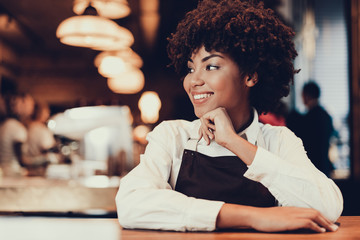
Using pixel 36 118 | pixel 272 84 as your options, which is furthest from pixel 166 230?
pixel 36 118

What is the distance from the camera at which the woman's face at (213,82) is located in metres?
1.41

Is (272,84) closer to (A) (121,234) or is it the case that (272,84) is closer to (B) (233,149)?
(B) (233,149)

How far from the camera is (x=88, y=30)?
3.41 metres

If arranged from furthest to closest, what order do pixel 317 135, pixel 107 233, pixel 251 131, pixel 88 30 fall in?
pixel 317 135
pixel 88 30
pixel 251 131
pixel 107 233

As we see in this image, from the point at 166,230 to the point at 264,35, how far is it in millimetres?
716

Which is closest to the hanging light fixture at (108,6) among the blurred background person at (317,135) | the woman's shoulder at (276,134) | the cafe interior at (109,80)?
the cafe interior at (109,80)

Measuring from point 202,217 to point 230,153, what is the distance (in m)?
0.31

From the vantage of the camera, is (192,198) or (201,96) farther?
(201,96)

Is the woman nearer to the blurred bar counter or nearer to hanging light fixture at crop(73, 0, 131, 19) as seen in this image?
the blurred bar counter

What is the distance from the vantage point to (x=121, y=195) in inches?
50.6

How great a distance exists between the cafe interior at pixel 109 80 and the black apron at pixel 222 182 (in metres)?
1.33

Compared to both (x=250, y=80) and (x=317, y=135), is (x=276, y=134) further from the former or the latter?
(x=317, y=135)

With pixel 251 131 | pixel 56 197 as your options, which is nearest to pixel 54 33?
pixel 56 197

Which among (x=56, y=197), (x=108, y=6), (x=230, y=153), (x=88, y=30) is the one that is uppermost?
(x=108, y=6)
